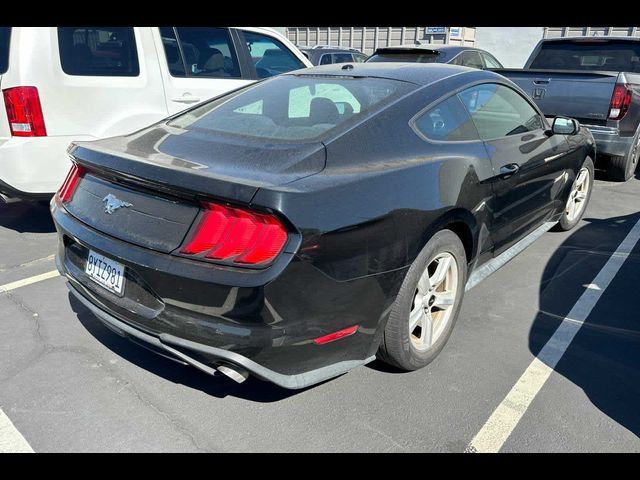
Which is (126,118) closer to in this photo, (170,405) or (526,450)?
(170,405)

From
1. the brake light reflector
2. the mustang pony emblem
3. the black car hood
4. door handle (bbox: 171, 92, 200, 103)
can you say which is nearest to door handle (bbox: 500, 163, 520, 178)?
the black car hood

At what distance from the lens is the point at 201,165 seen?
213cm

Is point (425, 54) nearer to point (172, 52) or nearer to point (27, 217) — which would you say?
point (172, 52)

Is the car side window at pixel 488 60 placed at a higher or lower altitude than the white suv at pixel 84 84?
higher

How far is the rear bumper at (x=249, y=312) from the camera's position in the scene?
190 cm

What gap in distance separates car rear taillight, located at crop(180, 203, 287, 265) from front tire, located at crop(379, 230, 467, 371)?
0.74 m

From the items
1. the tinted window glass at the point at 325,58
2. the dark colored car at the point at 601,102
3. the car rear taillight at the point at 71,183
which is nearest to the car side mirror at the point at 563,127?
the dark colored car at the point at 601,102

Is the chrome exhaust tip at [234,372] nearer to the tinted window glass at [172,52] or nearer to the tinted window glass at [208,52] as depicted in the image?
the tinted window glass at [172,52]

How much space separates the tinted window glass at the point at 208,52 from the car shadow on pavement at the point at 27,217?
78.9 inches

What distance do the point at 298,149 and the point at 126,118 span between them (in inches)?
112

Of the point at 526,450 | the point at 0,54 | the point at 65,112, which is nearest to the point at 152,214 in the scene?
the point at 526,450

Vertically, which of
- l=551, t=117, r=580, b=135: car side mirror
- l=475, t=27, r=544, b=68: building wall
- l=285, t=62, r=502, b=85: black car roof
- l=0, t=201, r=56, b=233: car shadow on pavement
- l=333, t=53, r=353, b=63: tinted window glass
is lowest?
l=0, t=201, r=56, b=233: car shadow on pavement

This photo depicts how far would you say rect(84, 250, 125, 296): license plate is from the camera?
2203mm

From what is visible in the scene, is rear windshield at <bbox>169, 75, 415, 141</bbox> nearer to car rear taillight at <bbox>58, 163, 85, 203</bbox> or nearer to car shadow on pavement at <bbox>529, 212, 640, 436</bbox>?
car rear taillight at <bbox>58, 163, 85, 203</bbox>
